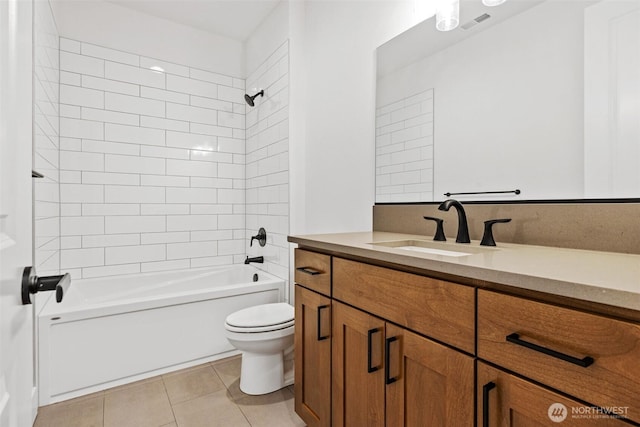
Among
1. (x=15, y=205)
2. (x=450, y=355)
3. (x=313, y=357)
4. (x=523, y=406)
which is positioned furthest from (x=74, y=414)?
(x=523, y=406)

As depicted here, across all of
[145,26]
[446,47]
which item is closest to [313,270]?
[446,47]

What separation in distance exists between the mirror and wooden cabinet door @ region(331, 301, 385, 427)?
74cm

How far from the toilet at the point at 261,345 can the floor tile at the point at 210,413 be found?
0.15m

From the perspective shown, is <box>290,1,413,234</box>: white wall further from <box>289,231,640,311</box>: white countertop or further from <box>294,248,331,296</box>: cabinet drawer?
<box>289,231,640,311</box>: white countertop

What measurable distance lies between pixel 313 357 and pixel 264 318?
2.18 ft

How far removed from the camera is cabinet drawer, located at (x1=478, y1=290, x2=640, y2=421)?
1.90ft

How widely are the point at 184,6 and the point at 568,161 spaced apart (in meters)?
2.92

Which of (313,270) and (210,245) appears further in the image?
(210,245)

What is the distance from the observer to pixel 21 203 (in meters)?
0.64

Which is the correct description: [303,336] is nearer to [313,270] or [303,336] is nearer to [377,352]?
[313,270]

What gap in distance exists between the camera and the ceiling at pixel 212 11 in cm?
268

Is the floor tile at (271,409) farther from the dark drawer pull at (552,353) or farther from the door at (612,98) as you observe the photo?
the door at (612,98)

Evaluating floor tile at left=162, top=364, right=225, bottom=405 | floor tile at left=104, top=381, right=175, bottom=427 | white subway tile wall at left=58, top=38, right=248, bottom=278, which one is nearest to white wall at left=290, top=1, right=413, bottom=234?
white subway tile wall at left=58, top=38, right=248, bottom=278

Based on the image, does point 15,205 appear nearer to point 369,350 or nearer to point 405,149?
point 369,350
